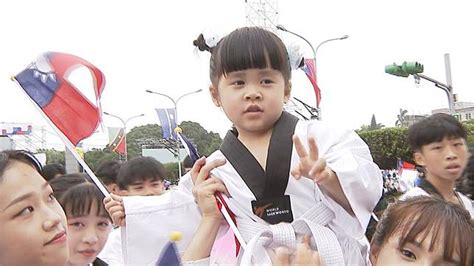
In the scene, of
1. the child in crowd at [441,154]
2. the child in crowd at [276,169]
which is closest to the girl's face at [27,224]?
the child in crowd at [276,169]

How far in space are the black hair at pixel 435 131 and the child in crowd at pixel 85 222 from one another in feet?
6.19

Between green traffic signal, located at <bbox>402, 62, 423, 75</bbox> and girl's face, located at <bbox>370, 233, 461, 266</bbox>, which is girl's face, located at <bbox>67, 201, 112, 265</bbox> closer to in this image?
girl's face, located at <bbox>370, 233, 461, 266</bbox>

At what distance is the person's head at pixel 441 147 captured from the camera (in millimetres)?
2893

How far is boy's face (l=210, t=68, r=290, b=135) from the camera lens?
179 centimetres

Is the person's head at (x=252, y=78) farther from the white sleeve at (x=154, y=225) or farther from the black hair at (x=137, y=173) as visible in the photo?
the black hair at (x=137, y=173)

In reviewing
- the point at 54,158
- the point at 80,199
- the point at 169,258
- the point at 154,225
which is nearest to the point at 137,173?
the point at 80,199

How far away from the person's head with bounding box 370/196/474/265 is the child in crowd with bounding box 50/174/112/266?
4.31ft

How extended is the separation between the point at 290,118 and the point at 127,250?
2.73 ft

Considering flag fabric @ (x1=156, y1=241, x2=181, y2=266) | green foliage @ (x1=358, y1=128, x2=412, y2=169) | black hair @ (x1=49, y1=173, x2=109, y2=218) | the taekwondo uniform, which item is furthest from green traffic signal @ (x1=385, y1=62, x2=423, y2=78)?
green foliage @ (x1=358, y1=128, x2=412, y2=169)

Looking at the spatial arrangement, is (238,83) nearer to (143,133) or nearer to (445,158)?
(445,158)

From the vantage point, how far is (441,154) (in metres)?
2.96

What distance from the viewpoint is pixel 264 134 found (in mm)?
1890

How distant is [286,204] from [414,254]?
1.50 ft

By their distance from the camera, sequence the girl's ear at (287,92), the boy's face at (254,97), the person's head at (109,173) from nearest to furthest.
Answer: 1. the boy's face at (254,97)
2. the girl's ear at (287,92)
3. the person's head at (109,173)
